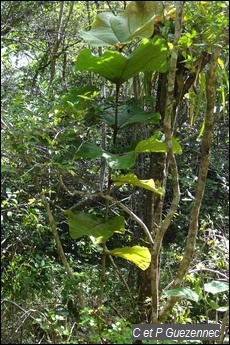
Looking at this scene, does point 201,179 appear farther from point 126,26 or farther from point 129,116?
point 126,26

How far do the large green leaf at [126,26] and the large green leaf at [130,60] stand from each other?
0.28 ft

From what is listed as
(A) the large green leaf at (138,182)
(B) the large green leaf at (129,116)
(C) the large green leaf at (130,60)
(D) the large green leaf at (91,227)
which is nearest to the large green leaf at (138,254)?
(D) the large green leaf at (91,227)

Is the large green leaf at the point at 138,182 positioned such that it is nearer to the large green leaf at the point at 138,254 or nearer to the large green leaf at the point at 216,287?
the large green leaf at the point at 138,254

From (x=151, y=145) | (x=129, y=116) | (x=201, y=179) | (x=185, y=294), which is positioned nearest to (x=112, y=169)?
(x=129, y=116)

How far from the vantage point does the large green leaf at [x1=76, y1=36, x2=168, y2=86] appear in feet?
8.00

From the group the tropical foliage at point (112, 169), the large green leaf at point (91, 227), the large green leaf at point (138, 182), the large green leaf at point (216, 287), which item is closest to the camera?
the large green leaf at point (216, 287)

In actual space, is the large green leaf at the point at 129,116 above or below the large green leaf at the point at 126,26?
below

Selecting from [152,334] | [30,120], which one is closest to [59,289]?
[152,334]

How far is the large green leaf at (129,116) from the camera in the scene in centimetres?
263

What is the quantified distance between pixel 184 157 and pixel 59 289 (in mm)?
1702

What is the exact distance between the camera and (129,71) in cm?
261

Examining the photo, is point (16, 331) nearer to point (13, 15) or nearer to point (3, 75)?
point (3, 75)

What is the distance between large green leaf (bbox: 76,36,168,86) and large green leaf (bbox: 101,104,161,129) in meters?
0.21

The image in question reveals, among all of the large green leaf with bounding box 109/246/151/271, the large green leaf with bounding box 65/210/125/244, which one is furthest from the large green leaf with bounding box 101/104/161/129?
the large green leaf with bounding box 109/246/151/271
